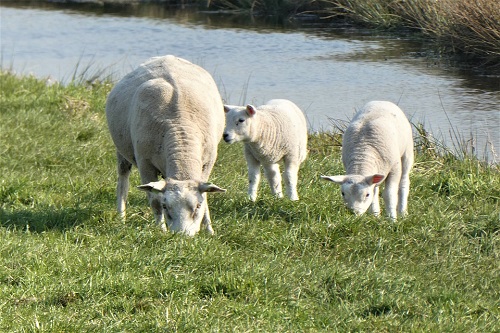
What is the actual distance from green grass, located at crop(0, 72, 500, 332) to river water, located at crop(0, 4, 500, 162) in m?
3.71

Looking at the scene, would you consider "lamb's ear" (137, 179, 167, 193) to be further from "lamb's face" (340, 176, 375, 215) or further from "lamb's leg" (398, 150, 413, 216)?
"lamb's leg" (398, 150, 413, 216)

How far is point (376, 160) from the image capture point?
305 inches

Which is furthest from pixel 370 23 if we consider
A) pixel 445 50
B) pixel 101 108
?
pixel 101 108

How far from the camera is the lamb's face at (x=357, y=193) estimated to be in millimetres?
7219

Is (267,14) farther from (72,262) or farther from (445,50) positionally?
(72,262)

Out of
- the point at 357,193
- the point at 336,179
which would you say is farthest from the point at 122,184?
the point at 357,193

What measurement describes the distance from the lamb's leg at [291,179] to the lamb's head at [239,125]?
19.5 inches

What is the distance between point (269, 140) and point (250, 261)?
8.59 feet

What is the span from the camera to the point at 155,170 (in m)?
7.45

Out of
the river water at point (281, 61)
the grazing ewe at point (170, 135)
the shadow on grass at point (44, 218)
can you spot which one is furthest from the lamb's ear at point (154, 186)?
the river water at point (281, 61)

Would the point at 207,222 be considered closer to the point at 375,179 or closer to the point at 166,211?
the point at 166,211

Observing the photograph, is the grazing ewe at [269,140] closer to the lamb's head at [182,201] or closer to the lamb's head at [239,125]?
the lamb's head at [239,125]

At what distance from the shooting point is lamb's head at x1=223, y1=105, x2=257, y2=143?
841 cm

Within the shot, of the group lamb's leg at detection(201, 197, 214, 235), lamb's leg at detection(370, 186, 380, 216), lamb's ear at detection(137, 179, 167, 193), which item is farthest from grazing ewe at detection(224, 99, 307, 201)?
lamb's ear at detection(137, 179, 167, 193)
